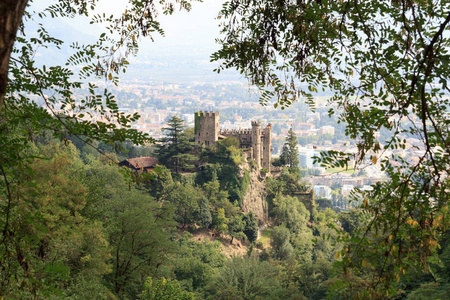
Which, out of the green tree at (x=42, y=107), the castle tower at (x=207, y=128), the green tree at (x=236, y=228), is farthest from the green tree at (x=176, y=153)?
the green tree at (x=42, y=107)

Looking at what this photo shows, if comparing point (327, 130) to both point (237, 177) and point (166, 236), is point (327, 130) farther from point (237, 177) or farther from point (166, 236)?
point (166, 236)

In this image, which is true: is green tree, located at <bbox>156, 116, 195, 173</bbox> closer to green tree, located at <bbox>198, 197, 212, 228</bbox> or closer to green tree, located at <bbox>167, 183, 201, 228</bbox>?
green tree, located at <bbox>167, 183, 201, 228</bbox>

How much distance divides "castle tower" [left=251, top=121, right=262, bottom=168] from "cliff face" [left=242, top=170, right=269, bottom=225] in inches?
61.3

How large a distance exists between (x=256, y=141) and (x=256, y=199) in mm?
5846

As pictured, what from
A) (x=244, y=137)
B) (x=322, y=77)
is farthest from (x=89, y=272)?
(x=244, y=137)

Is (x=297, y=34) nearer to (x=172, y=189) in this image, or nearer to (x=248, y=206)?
(x=172, y=189)

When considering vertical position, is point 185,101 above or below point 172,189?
above

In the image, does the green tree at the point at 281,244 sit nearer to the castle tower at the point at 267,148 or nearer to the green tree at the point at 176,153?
the green tree at the point at 176,153

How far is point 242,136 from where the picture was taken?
133 feet

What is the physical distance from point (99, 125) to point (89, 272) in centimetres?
904

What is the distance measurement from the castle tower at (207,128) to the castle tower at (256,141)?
4.01 m

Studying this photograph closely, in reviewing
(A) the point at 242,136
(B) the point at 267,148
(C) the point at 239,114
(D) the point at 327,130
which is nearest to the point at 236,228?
(A) the point at 242,136

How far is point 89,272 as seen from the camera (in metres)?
11.7

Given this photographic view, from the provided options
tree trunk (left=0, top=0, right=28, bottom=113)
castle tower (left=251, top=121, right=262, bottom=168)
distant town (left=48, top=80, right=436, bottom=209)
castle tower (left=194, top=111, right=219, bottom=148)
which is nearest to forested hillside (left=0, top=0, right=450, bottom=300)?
tree trunk (left=0, top=0, right=28, bottom=113)
